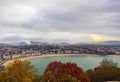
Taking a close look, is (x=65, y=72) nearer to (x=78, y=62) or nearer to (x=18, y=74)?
(x=18, y=74)

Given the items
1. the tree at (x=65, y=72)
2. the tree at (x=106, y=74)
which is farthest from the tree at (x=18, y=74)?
the tree at (x=106, y=74)

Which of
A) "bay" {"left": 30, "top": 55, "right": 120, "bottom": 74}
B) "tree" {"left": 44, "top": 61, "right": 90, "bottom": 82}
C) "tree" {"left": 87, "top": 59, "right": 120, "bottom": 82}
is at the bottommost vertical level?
"bay" {"left": 30, "top": 55, "right": 120, "bottom": 74}

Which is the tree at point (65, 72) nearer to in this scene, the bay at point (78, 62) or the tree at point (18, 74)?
the tree at point (18, 74)

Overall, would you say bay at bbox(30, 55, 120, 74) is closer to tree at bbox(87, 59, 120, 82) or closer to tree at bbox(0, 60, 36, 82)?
tree at bbox(87, 59, 120, 82)

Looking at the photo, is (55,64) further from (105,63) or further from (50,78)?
(105,63)

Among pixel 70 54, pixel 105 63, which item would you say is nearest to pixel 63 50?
pixel 70 54

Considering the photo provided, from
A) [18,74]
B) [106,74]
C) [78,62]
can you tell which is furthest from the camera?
[78,62]

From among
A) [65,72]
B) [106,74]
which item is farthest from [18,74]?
[106,74]

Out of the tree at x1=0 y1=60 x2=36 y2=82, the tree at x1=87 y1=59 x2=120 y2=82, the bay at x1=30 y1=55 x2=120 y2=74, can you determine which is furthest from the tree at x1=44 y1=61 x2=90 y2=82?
the bay at x1=30 y1=55 x2=120 y2=74

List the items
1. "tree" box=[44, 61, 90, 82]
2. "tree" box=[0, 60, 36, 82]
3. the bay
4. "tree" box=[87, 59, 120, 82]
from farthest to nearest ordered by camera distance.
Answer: the bay, "tree" box=[87, 59, 120, 82], "tree" box=[44, 61, 90, 82], "tree" box=[0, 60, 36, 82]

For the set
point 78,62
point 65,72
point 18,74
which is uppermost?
point 18,74

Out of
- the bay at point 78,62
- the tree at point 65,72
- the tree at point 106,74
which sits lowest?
the bay at point 78,62
